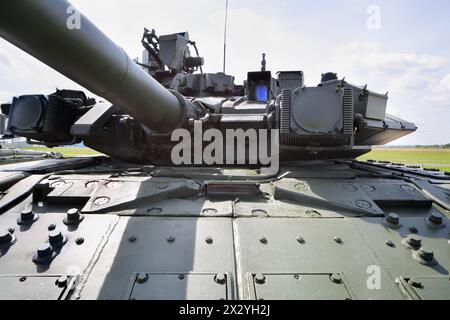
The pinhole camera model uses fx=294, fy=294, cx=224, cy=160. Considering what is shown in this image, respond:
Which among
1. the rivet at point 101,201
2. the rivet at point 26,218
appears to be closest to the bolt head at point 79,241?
the rivet at point 101,201

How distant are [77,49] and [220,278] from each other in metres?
2.12

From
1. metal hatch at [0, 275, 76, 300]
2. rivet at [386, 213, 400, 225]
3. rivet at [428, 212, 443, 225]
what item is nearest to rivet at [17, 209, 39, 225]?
metal hatch at [0, 275, 76, 300]

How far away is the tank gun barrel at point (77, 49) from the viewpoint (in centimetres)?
181

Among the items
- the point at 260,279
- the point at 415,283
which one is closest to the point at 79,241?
the point at 260,279

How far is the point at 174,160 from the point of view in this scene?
5.16m

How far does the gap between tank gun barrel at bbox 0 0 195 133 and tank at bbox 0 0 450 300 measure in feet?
0.04

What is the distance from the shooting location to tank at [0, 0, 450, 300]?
2387 millimetres

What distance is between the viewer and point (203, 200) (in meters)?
3.71

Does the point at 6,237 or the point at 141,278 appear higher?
the point at 6,237

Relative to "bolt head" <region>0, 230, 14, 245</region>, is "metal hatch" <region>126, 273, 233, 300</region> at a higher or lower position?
lower

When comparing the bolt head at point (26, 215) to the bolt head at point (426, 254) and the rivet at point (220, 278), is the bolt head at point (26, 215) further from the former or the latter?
the bolt head at point (426, 254)

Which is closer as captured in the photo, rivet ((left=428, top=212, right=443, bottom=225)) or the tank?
the tank

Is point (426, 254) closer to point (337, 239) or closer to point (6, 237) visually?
point (337, 239)

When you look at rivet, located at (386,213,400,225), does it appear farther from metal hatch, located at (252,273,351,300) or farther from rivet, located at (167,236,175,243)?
rivet, located at (167,236,175,243)
